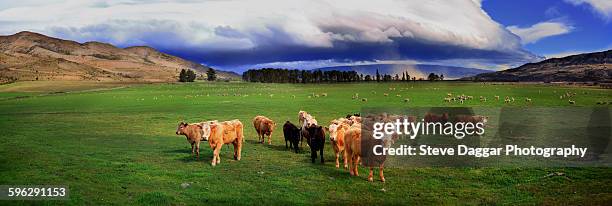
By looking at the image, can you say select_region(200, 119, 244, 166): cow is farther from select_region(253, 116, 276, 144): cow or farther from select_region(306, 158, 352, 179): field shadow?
select_region(253, 116, 276, 144): cow

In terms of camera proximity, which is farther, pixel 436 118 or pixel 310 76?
pixel 310 76

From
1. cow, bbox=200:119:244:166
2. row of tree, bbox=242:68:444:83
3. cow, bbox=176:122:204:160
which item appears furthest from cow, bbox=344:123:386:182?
row of tree, bbox=242:68:444:83

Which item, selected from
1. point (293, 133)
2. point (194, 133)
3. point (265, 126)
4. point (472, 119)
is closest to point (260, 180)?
point (194, 133)

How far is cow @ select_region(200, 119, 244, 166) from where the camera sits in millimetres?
19250

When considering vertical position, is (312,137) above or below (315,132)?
below

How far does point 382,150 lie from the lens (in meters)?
16.5

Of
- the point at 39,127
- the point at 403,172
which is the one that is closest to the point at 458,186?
the point at 403,172

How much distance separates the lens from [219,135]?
1945 centimetres

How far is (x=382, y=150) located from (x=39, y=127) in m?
28.6

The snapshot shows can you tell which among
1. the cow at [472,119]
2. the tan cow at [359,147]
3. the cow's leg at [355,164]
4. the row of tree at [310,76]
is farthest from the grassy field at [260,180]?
the row of tree at [310,76]

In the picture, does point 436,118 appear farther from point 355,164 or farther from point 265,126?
point 355,164

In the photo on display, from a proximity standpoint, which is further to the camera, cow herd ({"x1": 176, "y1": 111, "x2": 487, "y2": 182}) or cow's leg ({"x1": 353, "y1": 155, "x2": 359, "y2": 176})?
cow's leg ({"x1": 353, "y1": 155, "x2": 359, "y2": 176})

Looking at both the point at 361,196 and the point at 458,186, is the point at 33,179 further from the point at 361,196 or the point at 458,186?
the point at 458,186

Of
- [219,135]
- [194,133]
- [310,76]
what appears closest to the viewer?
[219,135]
